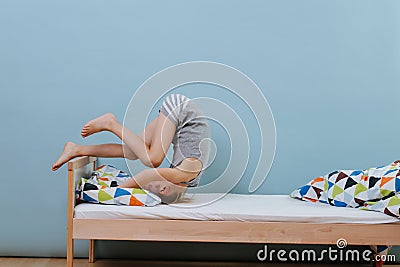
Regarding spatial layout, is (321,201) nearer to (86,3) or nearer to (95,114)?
(95,114)

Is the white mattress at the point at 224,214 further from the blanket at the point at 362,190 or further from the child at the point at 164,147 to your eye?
the child at the point at 164,147

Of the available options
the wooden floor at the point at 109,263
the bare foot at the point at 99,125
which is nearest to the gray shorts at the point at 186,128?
the bare foot at the point at 99,125

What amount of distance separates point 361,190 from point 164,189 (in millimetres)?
891

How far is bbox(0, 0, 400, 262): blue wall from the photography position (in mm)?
3096

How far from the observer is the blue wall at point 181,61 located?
3096mm

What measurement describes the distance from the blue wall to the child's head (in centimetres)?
59

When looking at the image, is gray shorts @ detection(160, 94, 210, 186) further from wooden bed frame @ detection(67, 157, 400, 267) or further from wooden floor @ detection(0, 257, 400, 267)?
wooden floor @ detection(0, 257, 400, 267)

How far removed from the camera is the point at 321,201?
8.98 feet

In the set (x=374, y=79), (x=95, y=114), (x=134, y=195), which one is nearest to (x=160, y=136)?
(x=134, y=195)

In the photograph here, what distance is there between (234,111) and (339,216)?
93 centimetres

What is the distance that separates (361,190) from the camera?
2.57 metres

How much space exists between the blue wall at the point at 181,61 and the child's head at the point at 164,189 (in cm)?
59

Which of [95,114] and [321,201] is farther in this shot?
[95,114]

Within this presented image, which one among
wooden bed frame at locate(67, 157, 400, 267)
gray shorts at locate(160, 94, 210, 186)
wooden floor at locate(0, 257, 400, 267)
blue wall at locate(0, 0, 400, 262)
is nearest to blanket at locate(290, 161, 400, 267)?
wooden bed frame at locate(67, 157, 400, 267)
